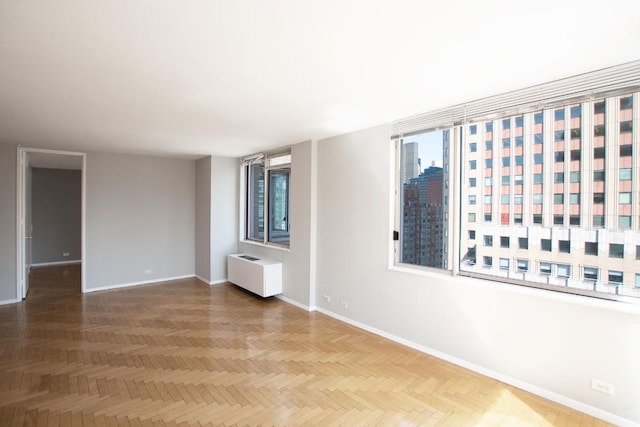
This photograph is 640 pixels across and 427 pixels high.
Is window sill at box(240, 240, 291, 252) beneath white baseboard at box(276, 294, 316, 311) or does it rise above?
above

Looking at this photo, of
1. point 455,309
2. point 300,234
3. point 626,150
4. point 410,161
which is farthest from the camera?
point 300,234

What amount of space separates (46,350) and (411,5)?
4616mm

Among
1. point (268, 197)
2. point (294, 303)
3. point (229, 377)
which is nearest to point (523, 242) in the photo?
point (229, 377)

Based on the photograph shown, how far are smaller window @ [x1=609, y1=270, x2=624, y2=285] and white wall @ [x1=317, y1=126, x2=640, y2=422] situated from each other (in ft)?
0.56

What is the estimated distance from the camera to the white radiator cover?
5199mm

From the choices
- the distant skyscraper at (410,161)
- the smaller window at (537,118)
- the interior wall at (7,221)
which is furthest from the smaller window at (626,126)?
the interior wall at (7,221)

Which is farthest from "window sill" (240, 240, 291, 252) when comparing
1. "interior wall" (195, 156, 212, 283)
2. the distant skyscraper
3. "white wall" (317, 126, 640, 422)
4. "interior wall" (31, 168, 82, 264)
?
"interior wall" (31, 168, 82, 264)

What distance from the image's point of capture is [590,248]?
2541 mm

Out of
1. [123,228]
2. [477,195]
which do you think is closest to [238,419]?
[477,195]

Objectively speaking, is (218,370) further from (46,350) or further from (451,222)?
(451,222)

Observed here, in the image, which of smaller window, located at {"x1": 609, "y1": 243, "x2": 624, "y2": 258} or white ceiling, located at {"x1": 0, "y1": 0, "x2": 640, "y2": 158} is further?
smaller window, located at {"x1": 609, "y1": 243, "x2": 624, "y2": 258}

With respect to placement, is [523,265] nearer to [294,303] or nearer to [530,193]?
[530,193]

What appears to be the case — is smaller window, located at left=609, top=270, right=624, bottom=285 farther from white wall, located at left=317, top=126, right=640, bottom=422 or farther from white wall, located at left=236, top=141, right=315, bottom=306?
white wall, located at left=236, top=141, right=315, bottom=306

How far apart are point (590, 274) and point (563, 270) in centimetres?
17
